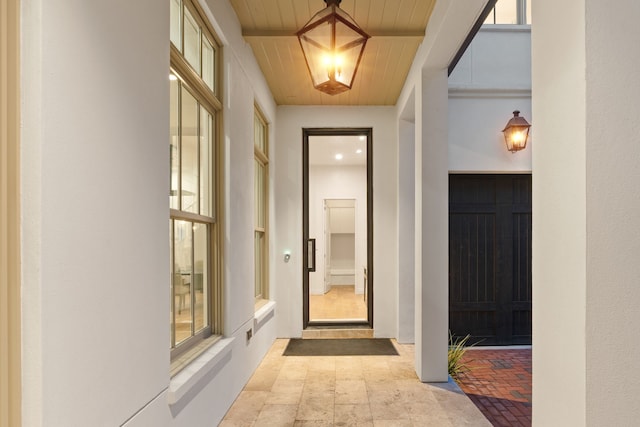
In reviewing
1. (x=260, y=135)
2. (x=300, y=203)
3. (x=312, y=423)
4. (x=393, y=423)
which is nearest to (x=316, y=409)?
(x=312, y=423)

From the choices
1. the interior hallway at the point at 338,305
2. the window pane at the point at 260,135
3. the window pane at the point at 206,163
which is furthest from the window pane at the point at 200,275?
the interior hallway at the point at 338,305

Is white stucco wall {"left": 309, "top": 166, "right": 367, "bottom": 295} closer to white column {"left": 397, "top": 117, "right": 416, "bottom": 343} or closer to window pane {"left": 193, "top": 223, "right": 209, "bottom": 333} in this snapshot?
white column {"left": 397, "top": 117, "right": 416, "bottom": 343}

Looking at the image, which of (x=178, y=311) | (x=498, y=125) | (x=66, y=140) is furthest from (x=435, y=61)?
(x=66, y=140)

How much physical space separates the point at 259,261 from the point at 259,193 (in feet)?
2.52

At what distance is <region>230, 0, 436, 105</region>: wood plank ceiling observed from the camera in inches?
129

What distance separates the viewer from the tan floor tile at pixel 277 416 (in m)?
2.89

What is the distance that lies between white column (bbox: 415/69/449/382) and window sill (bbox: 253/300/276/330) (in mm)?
1477

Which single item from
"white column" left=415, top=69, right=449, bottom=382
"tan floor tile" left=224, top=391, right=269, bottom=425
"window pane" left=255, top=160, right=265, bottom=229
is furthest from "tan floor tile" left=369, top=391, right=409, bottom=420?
"window pane" left=255, top=160, right=265, bottom=229

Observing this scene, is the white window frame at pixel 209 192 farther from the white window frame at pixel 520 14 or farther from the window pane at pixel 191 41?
the white window frame at pixel 520 14

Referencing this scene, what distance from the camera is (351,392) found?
3498 millimetres

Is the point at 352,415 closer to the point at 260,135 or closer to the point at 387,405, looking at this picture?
the point at 387,405

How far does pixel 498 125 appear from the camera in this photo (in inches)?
196

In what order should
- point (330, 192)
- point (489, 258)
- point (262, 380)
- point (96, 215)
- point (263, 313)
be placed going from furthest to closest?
point (330, 192) < point (489, 258) < point (263, 313) < point (262, 380) < point (96, 215)

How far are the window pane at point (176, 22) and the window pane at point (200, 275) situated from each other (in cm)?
105
